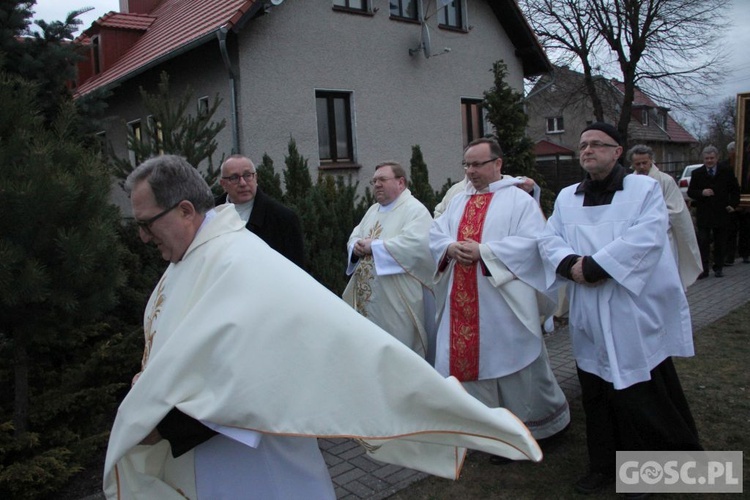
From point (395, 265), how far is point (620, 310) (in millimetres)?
2000

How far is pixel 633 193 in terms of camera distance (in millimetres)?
3379

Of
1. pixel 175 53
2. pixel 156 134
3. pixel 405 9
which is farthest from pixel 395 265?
pixel 405 9

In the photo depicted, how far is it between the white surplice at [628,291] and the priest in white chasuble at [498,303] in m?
0.44

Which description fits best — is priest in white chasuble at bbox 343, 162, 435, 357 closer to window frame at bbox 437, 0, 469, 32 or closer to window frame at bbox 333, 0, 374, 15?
window frame at bbox 333, 0, 374, 15

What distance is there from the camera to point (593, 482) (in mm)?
3484

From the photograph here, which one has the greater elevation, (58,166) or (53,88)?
(53,88)

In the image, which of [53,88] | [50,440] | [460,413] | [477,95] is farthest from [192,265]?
[477,95]

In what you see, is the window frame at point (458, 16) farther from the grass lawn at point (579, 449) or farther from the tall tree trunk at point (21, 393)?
the tall tree trunk at point (21, 393)

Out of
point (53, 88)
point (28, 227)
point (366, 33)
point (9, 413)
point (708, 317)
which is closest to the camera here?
point (28, 227)

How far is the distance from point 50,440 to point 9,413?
0.49m

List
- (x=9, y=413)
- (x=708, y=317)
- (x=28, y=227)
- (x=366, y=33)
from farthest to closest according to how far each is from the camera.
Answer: (x=366, y=33) < (x=708, y=317) < (x=9, y=413) < (x=28, y=227)

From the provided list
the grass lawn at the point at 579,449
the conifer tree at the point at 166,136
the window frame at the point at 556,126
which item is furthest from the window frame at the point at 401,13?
the window frame at the point at 556,126

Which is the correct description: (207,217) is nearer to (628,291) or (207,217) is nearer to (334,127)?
(628,291)

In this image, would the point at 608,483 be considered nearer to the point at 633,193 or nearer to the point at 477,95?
the point at 633,193
